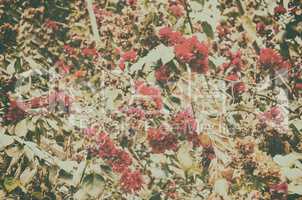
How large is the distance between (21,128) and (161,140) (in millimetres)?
686

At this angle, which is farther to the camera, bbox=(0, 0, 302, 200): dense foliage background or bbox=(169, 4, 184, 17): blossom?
bbox=(169, 4, 184, 17): blossom

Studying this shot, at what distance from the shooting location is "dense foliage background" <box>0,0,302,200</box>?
2064mm

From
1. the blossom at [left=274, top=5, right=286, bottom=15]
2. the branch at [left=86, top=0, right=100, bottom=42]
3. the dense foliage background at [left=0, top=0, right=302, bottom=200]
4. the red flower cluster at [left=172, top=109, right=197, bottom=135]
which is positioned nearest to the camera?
the dense foliage background at [left=0, top=0, right=302, bottom=200]

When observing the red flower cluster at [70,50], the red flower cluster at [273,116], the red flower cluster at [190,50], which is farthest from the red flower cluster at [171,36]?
the red flower cluster at [70,50]

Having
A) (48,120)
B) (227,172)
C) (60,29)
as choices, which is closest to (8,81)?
(48,120)

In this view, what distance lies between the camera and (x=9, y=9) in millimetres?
3385

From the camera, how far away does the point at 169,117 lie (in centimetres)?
235

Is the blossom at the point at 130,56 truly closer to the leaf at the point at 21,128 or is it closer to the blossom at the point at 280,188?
the leaf at the point at 21,128

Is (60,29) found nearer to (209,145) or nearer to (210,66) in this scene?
(210,66)

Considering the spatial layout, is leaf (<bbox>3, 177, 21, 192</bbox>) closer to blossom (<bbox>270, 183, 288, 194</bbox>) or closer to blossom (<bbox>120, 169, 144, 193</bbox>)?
blossom (<bbox>120, 169, 144, 193</bbox>)

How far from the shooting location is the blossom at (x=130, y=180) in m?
2.24

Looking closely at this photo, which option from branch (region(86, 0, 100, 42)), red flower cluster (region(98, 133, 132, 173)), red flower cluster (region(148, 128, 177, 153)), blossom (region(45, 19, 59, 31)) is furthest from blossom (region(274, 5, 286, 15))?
blossom (region(45, 19, 59, 31))

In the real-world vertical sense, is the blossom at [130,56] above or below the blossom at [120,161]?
above

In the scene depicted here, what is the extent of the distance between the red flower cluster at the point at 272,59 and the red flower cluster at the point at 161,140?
0.78 meters
